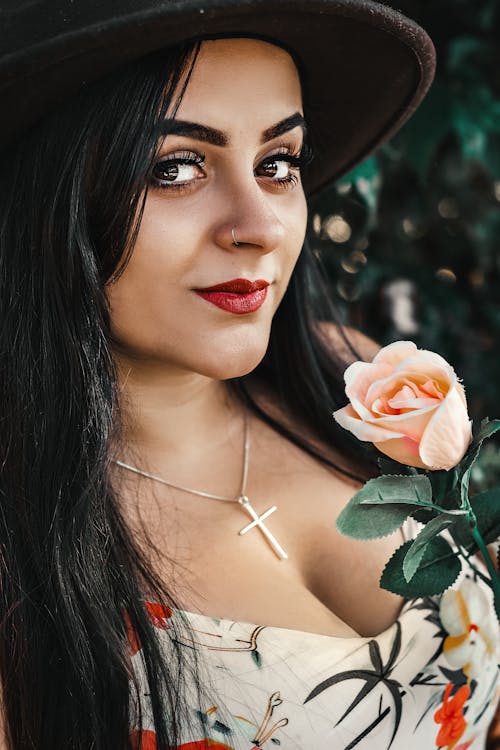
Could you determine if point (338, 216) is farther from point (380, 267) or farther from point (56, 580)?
point (56, 580)

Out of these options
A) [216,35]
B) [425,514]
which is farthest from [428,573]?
[216,35]

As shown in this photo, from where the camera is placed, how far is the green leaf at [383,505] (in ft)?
3.14

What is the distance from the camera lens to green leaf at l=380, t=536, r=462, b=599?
1049 millimetres

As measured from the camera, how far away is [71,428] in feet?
3.99

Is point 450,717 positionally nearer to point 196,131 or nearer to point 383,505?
point 383,505

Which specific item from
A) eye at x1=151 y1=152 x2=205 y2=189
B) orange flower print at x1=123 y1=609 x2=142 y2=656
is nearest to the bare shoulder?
eye at x1=151 y1=152 x2=205 y2=189

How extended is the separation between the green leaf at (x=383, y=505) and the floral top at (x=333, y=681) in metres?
0.36

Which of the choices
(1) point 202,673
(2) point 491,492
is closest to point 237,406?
(1) point 202,673

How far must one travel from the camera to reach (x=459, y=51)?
77.0 inches

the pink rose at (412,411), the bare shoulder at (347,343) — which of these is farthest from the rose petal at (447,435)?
the bare shoulder at (347,343)

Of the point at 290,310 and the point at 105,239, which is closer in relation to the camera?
the point at 105,239

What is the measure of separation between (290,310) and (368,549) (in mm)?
479

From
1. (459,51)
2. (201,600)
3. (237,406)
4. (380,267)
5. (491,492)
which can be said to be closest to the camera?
(491,492)

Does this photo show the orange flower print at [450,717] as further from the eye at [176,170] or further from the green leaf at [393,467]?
the eye at [176,170]
